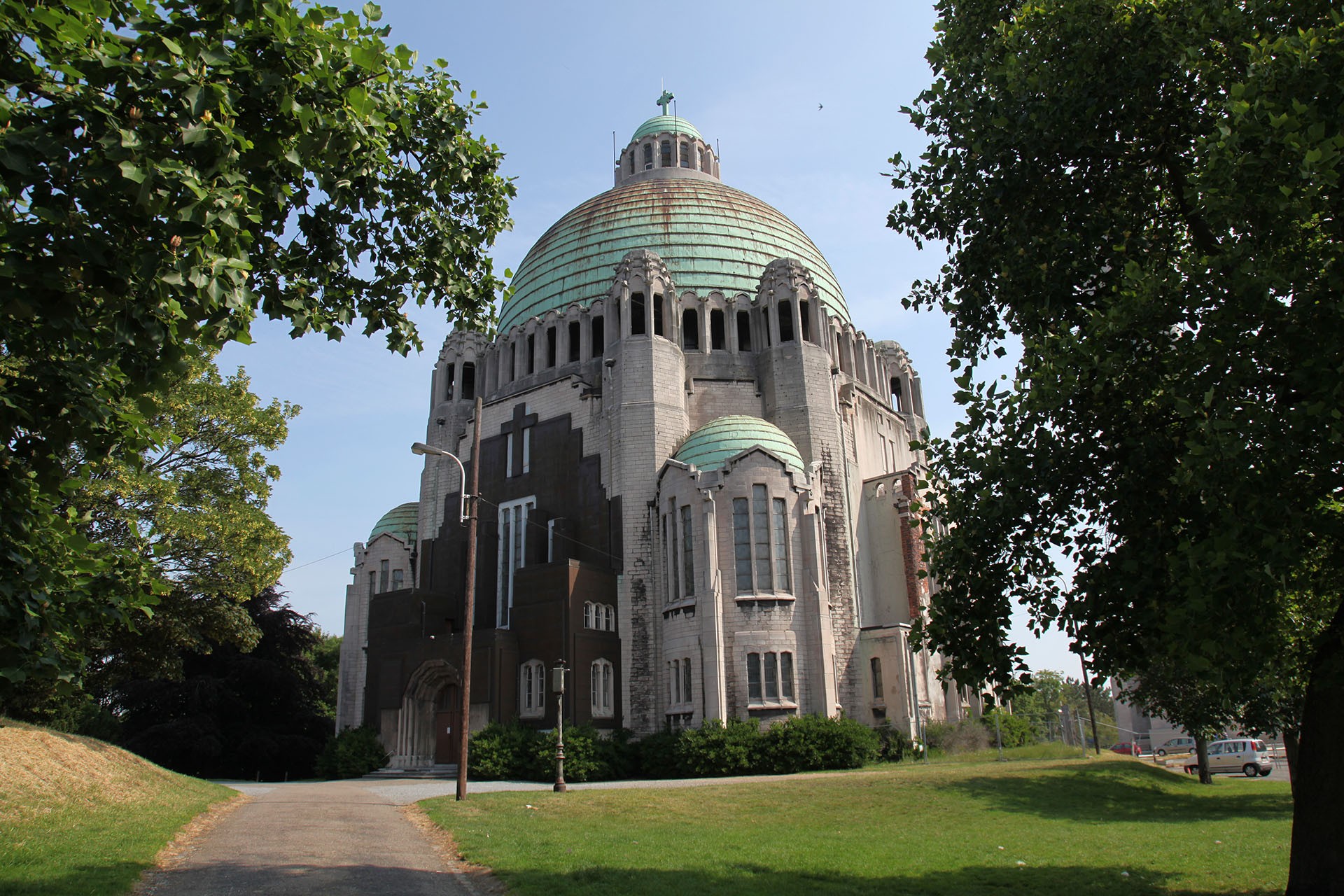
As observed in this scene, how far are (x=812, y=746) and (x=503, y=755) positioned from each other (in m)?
9.59

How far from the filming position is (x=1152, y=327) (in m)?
10.1

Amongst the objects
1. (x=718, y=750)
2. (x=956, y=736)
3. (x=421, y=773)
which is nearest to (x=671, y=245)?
(x=718, y=750)

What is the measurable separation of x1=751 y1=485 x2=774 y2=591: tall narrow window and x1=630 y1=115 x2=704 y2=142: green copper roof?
2919 cm

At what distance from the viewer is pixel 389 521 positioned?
4525cm

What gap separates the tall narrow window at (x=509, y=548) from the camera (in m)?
37.2

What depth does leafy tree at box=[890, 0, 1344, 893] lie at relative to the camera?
8.30 meters

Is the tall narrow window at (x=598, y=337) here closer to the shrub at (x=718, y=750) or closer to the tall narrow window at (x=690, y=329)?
the tall narrow window at (x=690, y=329)

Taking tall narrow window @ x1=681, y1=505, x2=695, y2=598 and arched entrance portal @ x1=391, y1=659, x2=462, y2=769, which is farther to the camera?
arched entrance portal @ x1=391, y1=659, x2=462, y2=769

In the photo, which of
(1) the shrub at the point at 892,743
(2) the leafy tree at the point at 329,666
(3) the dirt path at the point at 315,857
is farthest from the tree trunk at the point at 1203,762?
(2) the leafy tree at the point at 329,666

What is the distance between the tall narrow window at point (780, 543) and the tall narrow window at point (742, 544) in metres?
0.82

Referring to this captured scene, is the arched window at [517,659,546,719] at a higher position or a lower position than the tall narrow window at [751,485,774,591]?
lower

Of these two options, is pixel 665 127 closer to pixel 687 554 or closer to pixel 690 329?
pixel 690 329

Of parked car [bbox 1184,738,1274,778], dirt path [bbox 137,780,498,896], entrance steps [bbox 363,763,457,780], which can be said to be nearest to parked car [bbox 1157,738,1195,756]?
parked car [bbox 1184,738,1274,778]

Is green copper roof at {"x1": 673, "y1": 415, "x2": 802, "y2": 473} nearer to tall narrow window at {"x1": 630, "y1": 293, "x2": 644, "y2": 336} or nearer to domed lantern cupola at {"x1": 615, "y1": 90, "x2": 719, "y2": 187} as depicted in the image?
tall narrow window at {"x1": 630, "y1": 293, "x2": 644, "y2": 336}
